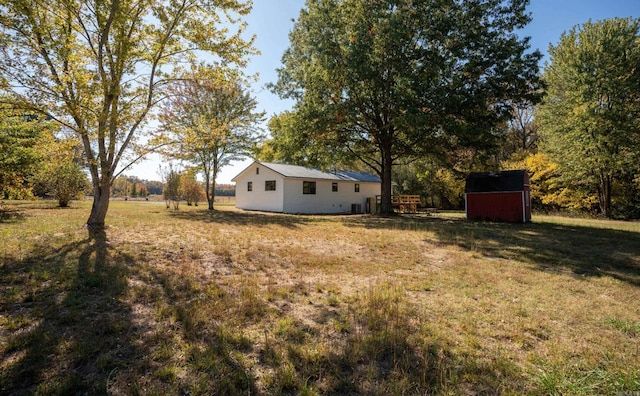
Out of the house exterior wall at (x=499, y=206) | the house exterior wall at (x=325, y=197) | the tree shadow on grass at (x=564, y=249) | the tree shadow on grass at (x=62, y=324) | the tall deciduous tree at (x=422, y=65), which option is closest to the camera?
the tree shadow on grass at (x=62, y=324)

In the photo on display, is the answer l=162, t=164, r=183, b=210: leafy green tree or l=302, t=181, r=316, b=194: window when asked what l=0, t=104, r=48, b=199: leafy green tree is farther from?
l=302, t=181, r=316, b=194: window

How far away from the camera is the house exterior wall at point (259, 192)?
22.8 metres

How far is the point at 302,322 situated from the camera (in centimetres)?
375

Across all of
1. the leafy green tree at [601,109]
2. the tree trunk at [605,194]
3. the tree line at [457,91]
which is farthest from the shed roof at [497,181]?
the tree trunk at [605,194]

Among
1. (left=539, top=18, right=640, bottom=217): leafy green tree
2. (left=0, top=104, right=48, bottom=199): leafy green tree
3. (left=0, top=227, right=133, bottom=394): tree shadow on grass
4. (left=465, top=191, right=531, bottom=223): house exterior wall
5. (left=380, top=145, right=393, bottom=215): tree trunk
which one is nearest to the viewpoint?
(left=0, top=227, right=133, bottom=394): tree shadow on grass

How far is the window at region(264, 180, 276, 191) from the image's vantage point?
23430mm

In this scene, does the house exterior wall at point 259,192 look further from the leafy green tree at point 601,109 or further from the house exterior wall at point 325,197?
the leafy green tree at point 601,109

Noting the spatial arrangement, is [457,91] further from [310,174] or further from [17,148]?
[17,148]

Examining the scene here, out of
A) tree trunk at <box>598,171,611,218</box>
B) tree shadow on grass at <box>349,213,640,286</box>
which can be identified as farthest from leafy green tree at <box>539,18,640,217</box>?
tree shadow on grass at <box>349,213,640,286</box>

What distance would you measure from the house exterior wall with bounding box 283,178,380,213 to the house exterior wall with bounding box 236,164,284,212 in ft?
2.50

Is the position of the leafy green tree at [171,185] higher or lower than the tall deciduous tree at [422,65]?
lower

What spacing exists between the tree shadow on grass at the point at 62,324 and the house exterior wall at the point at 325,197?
17024mm

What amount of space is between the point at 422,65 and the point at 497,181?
7.59 m

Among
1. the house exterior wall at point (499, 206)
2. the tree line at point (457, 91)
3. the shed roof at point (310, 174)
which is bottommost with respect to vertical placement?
the house exterior wall at point (499, 206)
